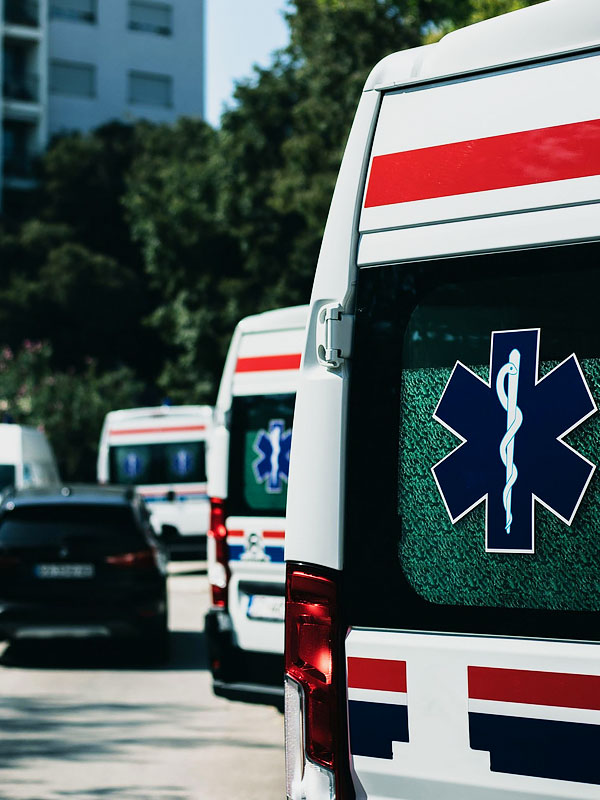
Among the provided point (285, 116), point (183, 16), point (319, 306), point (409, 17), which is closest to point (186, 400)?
point (285, 116)

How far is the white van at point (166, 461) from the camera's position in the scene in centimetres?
2381

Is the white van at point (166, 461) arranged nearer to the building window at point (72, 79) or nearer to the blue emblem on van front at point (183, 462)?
the blue emblem on van front at point (183, 462)

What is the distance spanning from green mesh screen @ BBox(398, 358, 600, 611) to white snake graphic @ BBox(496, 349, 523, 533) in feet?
0.20

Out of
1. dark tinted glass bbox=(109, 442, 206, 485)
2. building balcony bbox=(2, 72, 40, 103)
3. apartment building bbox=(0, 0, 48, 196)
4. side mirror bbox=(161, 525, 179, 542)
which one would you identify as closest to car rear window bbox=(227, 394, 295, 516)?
side mirror bbox=(161, 525, 179, 542)

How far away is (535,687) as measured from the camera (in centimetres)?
297

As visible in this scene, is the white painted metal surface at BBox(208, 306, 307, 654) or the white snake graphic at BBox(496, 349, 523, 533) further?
the white painted metal surface at BBox(208, 306, 307, 654)

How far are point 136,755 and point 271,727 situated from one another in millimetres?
1141

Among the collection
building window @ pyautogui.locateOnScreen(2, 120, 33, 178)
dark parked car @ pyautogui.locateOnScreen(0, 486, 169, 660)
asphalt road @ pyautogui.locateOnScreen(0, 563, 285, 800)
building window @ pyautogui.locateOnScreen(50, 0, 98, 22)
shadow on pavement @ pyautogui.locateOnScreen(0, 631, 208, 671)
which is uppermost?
building window @ pyautogui.locateOnScreen(50, 0, 98, 22)

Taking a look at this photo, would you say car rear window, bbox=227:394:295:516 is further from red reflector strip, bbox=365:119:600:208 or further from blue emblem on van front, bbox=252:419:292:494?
red reflector strip, bbox=365:119:600:208

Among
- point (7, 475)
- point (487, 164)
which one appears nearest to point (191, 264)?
point (7, 475)

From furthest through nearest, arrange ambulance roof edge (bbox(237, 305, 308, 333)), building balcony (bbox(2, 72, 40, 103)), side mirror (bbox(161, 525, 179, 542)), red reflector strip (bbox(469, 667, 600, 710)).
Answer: building balcony (bbox(2, 72, 40, 103)), side mirror (bbox(161, 525, 179, 542)), ambulance roof edge (bbox(237, 305, 308, 333)), red reflector strip (bbox(469, 667, 600, 710))

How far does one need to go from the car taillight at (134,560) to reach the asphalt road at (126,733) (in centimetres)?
84

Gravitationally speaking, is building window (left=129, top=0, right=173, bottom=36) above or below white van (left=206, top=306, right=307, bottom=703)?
above

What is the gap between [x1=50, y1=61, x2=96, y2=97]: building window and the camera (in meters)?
56.2
